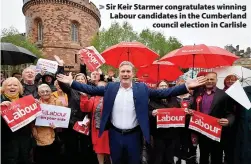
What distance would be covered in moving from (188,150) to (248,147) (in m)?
1.48

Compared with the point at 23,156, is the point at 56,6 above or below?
above

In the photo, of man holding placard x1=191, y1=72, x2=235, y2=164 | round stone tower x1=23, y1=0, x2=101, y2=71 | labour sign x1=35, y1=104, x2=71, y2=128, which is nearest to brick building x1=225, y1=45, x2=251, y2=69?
man holding placard x1=191, y1=72, x2=235, y2=164

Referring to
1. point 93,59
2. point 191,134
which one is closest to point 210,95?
point 191,134

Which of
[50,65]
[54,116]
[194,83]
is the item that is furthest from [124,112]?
[50,65]

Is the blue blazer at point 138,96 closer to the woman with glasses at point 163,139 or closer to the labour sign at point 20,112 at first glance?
the labour sign at point 20,112

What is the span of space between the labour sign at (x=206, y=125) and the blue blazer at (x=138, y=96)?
0.97 metres

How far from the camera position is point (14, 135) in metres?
3.80

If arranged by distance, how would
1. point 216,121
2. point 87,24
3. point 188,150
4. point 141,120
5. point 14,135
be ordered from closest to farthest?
point 141,120 < point 14,135 < point 216,121 < point 188,150 < point 87,24

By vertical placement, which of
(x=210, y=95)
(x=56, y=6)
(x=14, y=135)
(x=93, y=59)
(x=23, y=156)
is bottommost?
(x=23, y=156)

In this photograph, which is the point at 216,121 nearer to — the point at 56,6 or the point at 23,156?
the point at 23,156

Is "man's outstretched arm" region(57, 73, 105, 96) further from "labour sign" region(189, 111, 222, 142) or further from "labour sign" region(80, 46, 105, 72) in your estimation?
"labour sign" region(80, 46, 105, 72)

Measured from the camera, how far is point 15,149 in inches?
148

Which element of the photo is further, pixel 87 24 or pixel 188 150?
pixel 87 24

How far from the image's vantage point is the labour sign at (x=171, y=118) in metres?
4.42
